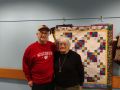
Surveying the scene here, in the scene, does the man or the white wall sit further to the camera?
the white wall

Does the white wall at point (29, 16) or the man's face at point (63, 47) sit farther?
the white wall at point (29, 16)

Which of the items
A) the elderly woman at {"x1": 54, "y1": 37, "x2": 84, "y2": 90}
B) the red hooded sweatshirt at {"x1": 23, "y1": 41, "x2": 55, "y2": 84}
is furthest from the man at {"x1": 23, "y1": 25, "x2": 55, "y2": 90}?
the elderly woman at {"x1": 54, "y1": 37, "x2": 84, "y2": 90}

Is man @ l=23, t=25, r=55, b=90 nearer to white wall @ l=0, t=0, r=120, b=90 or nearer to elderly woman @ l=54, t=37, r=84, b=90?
elderly woman @ l=54, t=37, r=84, b=90

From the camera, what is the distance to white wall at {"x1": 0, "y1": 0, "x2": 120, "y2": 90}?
353 centimetres

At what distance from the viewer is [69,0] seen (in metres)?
3.71

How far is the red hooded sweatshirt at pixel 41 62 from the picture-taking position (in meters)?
2.98

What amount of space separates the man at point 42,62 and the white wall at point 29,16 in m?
0.82

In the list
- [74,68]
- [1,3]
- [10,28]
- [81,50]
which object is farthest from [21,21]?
[74,68]

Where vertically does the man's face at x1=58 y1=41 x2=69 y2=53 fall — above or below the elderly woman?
above

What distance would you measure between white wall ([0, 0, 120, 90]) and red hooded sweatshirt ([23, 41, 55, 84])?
848 mm

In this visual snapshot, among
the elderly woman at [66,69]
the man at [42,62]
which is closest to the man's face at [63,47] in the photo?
the elderly woman at [66,69]

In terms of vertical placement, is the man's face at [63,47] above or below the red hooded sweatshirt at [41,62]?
above

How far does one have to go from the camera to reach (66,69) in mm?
2914

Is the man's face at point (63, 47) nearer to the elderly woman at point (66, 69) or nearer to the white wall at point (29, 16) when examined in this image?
the elderly woman at point (66, 69)
